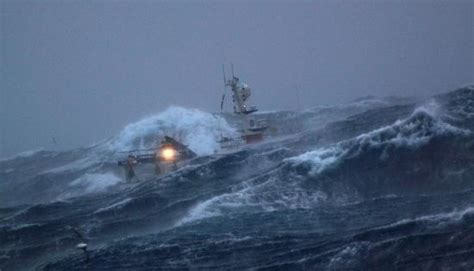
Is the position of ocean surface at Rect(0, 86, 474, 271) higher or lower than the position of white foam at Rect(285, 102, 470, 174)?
lower

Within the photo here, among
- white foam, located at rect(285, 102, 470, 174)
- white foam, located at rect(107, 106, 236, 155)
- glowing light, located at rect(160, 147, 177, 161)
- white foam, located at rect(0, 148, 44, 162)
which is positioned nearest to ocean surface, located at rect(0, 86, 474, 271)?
white foam, located at rect(285, 102, 470, 174)

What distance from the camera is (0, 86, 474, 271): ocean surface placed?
16641mm

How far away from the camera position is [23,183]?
56.0 meters

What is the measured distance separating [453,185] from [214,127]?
4758 centimetres

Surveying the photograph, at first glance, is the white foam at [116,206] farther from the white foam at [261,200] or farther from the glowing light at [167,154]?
the glowing light at [167,154]

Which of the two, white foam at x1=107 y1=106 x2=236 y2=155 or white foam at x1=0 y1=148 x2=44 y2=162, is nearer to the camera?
white foam at x1=107 y1=106 x2=236 y2=155

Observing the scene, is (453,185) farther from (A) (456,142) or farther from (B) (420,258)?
(B) (420,258)

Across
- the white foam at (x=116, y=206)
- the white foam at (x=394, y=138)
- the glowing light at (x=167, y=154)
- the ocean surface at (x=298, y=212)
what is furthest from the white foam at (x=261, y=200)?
the glowing light at (x=167, y=154)

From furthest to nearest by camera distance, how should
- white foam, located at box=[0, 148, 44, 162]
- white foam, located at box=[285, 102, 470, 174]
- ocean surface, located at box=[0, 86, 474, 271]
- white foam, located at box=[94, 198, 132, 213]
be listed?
white foam, located at box=[0, 148, 44, 162] < white foam, located at box=[94, 198, 132, 213] < white foam, located at box=[285, 102, 470, 174] < ocean surface, located at box=[0, 86, 474, 271]

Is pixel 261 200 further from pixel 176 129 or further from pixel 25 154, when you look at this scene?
pixel 25 154

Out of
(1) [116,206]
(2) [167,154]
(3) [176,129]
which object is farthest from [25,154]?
(1) [116,206]

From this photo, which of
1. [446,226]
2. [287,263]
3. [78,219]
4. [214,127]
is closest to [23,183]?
[214,127]

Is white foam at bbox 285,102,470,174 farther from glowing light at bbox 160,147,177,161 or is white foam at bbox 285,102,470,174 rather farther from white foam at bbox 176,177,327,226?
glowing light at bbox 160,147,177,161

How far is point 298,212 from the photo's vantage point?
77.0ft
